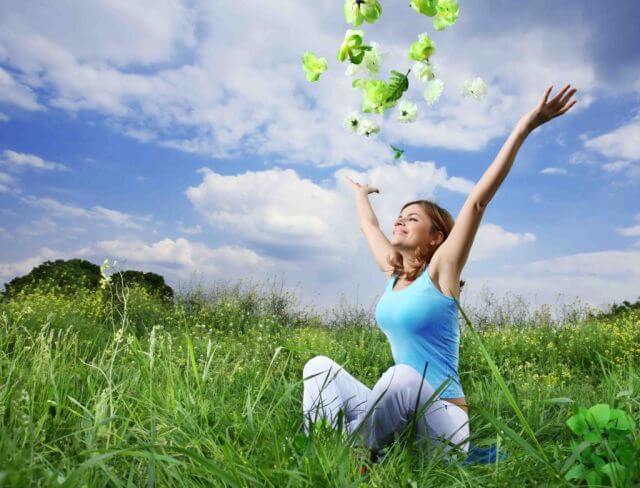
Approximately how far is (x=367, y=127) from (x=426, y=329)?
113 centimetres

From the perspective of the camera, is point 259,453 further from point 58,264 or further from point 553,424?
point 58,264

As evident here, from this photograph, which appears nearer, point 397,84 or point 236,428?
point 397,84

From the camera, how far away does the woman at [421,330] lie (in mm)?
2555

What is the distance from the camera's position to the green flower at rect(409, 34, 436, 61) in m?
2.21

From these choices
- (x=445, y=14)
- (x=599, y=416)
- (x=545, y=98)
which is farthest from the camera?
(x=545, y=98)

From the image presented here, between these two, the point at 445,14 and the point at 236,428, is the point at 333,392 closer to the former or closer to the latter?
the point at 236,428

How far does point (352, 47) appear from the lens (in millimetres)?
2088

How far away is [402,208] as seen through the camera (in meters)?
3.62

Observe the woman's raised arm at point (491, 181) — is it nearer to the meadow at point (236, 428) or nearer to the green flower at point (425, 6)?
the meadow at point (236, 428)

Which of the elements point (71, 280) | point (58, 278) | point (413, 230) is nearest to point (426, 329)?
point (413, 230)

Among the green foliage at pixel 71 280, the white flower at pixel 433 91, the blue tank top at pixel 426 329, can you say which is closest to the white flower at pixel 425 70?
the white flower at pixel 433 91

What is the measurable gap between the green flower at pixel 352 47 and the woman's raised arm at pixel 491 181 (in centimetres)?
106

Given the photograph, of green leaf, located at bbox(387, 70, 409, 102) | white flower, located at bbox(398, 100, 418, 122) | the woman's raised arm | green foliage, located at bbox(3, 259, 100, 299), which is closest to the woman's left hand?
the woman's raised arm

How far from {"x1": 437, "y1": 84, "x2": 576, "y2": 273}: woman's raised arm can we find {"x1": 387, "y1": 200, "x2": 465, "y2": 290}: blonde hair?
0.43 metres
